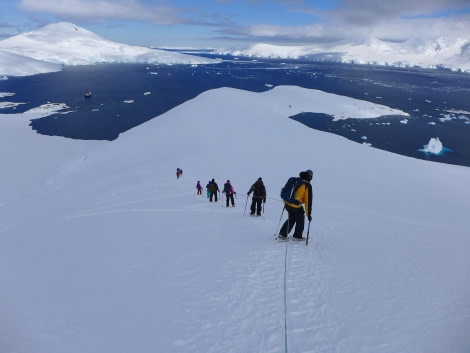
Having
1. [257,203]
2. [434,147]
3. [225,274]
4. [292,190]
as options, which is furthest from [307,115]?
[225,274]

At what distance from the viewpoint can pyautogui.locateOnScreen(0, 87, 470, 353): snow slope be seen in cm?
511

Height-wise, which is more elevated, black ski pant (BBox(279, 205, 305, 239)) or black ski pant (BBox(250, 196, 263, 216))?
black ski pant (BBox(279, 205, 305, 239))

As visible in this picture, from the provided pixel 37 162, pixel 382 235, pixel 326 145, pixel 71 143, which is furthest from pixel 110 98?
pixel 382 235

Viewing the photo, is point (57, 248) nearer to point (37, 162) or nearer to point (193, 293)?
point (193, 293)

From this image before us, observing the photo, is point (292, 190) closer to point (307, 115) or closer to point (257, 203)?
point (257, 203)

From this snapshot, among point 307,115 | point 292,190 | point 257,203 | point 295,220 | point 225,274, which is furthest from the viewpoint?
point 307,115

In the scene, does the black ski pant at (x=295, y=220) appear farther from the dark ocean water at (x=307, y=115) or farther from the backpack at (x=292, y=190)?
the dark ocean water at (x=307, y=115)

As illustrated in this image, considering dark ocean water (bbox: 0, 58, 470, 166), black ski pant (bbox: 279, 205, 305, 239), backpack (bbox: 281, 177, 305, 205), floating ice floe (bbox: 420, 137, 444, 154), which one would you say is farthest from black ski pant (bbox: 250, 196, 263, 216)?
floating ice floe (bbox: 420, 137, 444, 154)

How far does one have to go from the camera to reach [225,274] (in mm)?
6988

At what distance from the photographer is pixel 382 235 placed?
10.3 meters

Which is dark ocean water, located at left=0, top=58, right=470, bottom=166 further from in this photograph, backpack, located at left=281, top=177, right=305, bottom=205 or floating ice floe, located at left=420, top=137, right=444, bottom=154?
backpack, located at left=281, top=177, right=305, bottom=205

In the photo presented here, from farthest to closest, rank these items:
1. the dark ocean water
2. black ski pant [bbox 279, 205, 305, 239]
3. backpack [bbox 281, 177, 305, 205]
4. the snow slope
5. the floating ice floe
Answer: the dark ocean water
the floating ice floe
black ski pant [bbox 279, 205, 305, 239]
backpack [bbox 281, 177, 305, 205]
the snow slope

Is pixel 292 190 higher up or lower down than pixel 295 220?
higher up

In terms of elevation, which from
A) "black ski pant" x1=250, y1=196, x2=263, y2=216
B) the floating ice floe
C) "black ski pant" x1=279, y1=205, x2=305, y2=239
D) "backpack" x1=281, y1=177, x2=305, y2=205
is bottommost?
the floating ice floe
